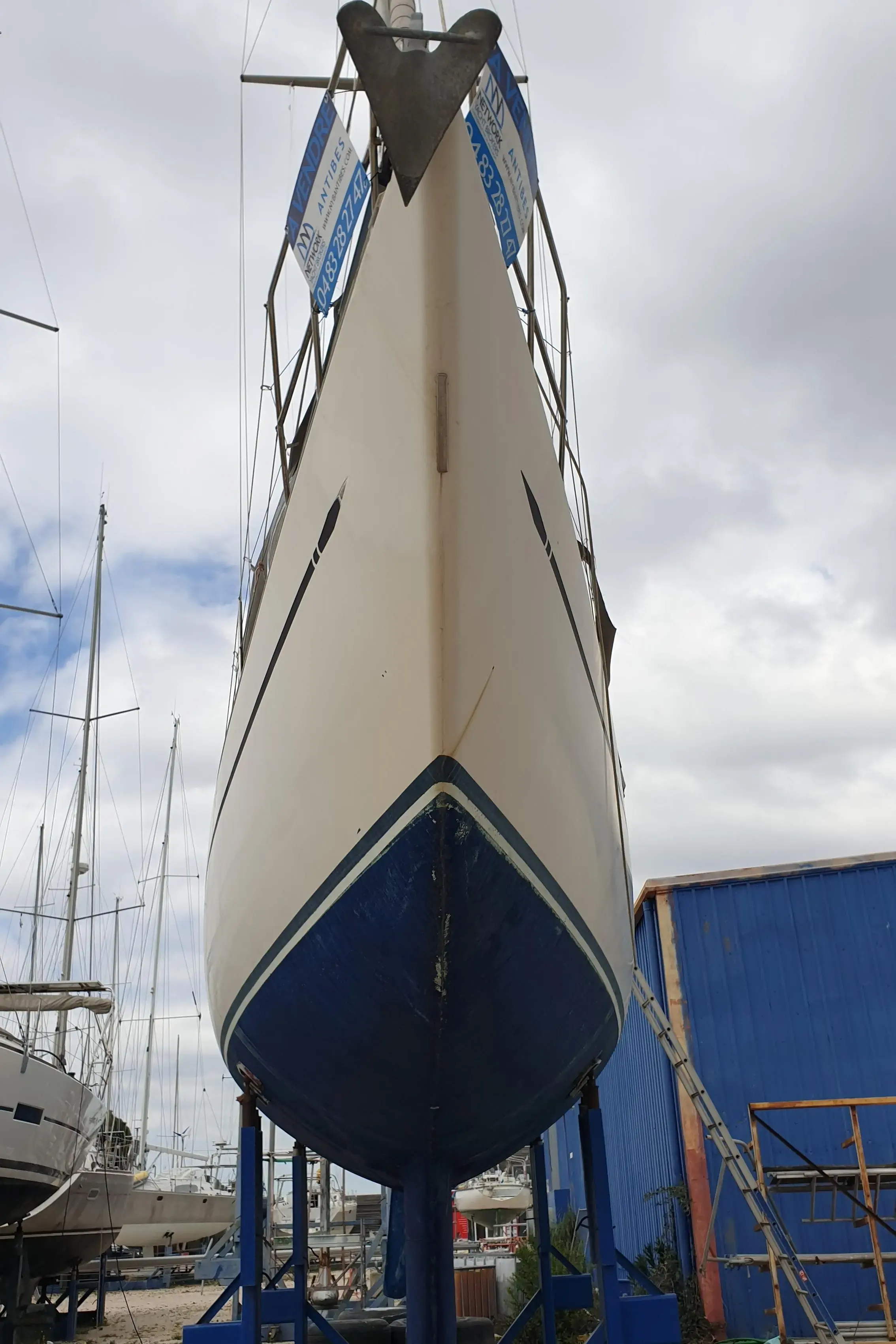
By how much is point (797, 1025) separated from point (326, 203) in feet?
25.8

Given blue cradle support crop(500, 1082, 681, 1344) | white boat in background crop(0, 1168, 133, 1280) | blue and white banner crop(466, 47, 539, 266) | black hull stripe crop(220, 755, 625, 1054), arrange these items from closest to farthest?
black hull stripe crop(220, 755, 625, 1054), blue and white banner crop(466, 47, 539, 266), blue cradle support crop(500, 1082, 681, 1344), white boat in background crop(0, 1168, 133, 1280)

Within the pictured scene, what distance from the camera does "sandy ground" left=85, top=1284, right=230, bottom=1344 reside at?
12156 mm

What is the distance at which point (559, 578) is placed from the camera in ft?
10.4

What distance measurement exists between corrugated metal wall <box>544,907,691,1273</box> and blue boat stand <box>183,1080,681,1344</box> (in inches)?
126

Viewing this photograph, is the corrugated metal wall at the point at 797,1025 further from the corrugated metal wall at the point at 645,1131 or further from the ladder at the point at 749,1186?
the corrugated metal wall at the point at 645,1131

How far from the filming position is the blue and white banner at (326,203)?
9.44 ft

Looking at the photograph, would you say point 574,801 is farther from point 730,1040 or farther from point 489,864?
point 730,1040

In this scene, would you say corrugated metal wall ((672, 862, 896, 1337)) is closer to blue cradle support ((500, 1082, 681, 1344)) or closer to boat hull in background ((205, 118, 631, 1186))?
blue cradle support ((500, 1082, 681, 1344))

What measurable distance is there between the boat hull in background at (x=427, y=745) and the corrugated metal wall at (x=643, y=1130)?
4.66 meters

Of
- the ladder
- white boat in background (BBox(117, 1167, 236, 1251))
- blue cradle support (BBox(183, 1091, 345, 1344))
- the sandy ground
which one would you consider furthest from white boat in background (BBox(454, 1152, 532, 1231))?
blue cradle support (BBox(183, 1091, 345, 1344))

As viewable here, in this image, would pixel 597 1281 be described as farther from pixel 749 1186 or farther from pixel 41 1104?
pixel 41 1104

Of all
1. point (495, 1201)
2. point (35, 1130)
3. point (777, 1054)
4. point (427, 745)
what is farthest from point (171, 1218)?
point (427, 745)

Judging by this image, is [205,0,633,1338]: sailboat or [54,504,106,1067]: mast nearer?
[205,0,633,1338]: sailboat

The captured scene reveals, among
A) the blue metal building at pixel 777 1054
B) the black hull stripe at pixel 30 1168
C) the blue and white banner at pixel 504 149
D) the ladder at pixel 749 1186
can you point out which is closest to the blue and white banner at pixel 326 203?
the blue and white banner at pixel 504 149
